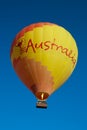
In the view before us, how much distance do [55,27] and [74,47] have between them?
57.5 inches

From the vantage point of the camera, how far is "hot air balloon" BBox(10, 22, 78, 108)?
45.7m

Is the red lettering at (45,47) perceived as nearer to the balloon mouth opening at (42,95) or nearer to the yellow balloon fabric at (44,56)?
the yellow balloon fabric at (44,56)

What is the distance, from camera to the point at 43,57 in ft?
151

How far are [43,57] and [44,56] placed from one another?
0.07 m


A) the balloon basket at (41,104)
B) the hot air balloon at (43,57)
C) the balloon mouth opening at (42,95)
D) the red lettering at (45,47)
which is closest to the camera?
the balloon basket at (41,104)

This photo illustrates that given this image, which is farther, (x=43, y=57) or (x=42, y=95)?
(x=43, y=57)

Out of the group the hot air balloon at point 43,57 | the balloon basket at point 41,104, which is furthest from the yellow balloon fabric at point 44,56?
the balloon basket at point 41,104

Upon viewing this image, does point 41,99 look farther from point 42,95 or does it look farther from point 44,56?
point 44,56

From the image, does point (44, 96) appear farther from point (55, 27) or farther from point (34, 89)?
point (55, 27)

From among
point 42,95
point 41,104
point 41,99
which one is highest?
point 42,95

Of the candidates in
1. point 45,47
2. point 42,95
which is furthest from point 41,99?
point 45,47

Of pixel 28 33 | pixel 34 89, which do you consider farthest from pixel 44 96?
pixel 28 33

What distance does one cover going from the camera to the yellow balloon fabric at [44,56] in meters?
45.8

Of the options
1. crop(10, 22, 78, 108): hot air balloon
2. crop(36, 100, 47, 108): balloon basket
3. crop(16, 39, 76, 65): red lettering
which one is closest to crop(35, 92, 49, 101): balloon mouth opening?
crop(10, 22, 78, 108): hot air balloon
